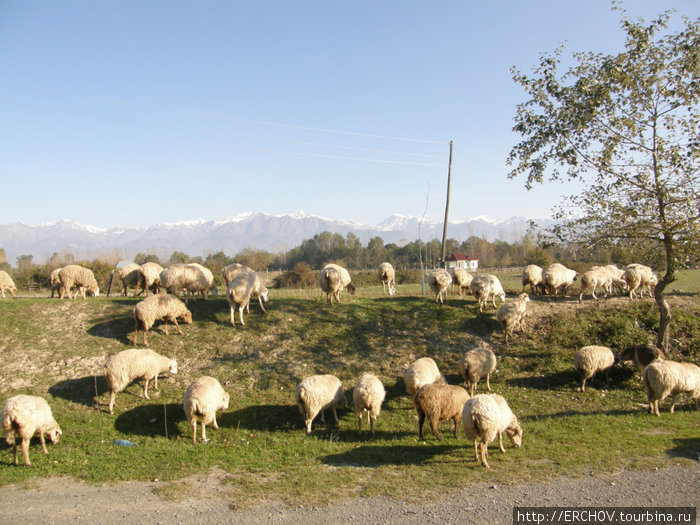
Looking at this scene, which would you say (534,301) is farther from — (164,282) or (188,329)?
(164,282)

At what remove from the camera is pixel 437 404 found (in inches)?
424

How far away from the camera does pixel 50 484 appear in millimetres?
8672

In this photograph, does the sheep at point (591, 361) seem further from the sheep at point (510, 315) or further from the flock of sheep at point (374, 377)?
the sheep at point (510, 315)

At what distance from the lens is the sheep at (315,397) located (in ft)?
37.8

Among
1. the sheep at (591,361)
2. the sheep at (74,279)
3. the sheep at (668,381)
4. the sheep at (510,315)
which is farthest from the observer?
the sheep at (74,279)

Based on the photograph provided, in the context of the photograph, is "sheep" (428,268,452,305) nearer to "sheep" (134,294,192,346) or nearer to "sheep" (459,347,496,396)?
"sheep" (459,347,496,396)

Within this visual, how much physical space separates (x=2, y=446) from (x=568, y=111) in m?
19.8

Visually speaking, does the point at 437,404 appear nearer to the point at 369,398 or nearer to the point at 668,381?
the point at 369,398

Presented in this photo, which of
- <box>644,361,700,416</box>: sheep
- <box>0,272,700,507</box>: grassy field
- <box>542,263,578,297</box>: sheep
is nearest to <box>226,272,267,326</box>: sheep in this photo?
<box>0,272,700,507</box>: grassy field

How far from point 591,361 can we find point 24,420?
15632 mm

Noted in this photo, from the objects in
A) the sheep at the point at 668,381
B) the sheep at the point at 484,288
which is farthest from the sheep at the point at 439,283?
the sheep at the point at 668,381

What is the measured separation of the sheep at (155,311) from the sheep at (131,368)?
227cm

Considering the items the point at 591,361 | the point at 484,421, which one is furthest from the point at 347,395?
the point at 591,361

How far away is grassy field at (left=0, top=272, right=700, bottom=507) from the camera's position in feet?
29.7
